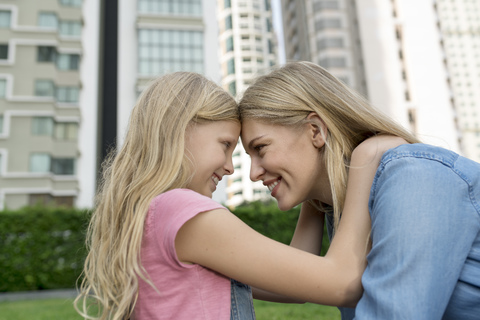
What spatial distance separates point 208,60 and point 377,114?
2362 centimetres

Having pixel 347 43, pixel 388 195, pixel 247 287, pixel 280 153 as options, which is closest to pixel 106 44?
pixel 280 153

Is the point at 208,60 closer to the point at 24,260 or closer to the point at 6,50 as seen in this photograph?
the point at 6,50

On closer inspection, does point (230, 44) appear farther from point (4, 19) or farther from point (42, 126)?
point (42, 126)

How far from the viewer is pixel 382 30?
137 feet

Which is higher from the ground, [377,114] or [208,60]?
[208,60]

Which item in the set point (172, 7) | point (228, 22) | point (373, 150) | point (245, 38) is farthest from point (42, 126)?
point (228, 22)

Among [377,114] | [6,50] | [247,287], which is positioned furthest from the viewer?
[6,50]

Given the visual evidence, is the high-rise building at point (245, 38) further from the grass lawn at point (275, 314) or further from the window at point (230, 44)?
the grass lawn at point (275, 314)

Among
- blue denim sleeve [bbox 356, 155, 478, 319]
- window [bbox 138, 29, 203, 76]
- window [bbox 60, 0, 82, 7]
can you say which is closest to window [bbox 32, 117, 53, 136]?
window [bbox 60, 0, 82, 7]

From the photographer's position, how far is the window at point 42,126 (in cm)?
2806

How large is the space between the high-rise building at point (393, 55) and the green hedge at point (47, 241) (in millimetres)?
30712

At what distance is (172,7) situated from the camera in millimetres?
24969

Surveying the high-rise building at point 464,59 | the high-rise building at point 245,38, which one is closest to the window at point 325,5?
the high-rise building at point 464,59

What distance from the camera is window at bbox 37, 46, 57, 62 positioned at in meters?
29.0
